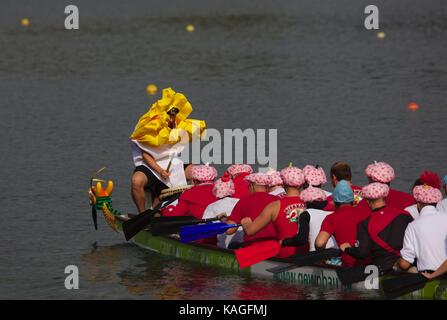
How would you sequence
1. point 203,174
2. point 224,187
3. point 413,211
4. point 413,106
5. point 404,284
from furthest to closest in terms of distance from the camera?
point 413,106 < point 203,174 < point 224,187 < point 413,211 < point 404,284

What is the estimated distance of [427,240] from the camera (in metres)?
16.4

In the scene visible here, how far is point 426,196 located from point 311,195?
1.99m

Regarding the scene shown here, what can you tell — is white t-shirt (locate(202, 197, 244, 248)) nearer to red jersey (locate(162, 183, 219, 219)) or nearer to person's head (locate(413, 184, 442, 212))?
red jersey (locate(162, 183, 219, 219))

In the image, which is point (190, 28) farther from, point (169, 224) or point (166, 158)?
point (169, 224)

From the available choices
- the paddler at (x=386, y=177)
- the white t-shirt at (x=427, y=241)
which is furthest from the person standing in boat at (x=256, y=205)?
the white t-shirt at (x=427, y=241)

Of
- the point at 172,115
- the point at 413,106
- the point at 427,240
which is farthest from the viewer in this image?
the point at 413,106

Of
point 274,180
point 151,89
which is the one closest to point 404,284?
point 274,180

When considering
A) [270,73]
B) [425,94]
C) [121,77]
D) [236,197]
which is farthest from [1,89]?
[236,197]

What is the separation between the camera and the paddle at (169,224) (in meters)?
20.2

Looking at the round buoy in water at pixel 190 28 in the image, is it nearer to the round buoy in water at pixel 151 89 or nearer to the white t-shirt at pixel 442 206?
the round buoy in water at pixel 151 89

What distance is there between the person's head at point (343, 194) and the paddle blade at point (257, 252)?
140cm

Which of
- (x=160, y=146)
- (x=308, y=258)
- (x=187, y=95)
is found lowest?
(x=308, y=258)

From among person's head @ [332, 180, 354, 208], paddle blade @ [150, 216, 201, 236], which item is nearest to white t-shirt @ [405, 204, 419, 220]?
person's head @ [332, 180, 354, 208]
